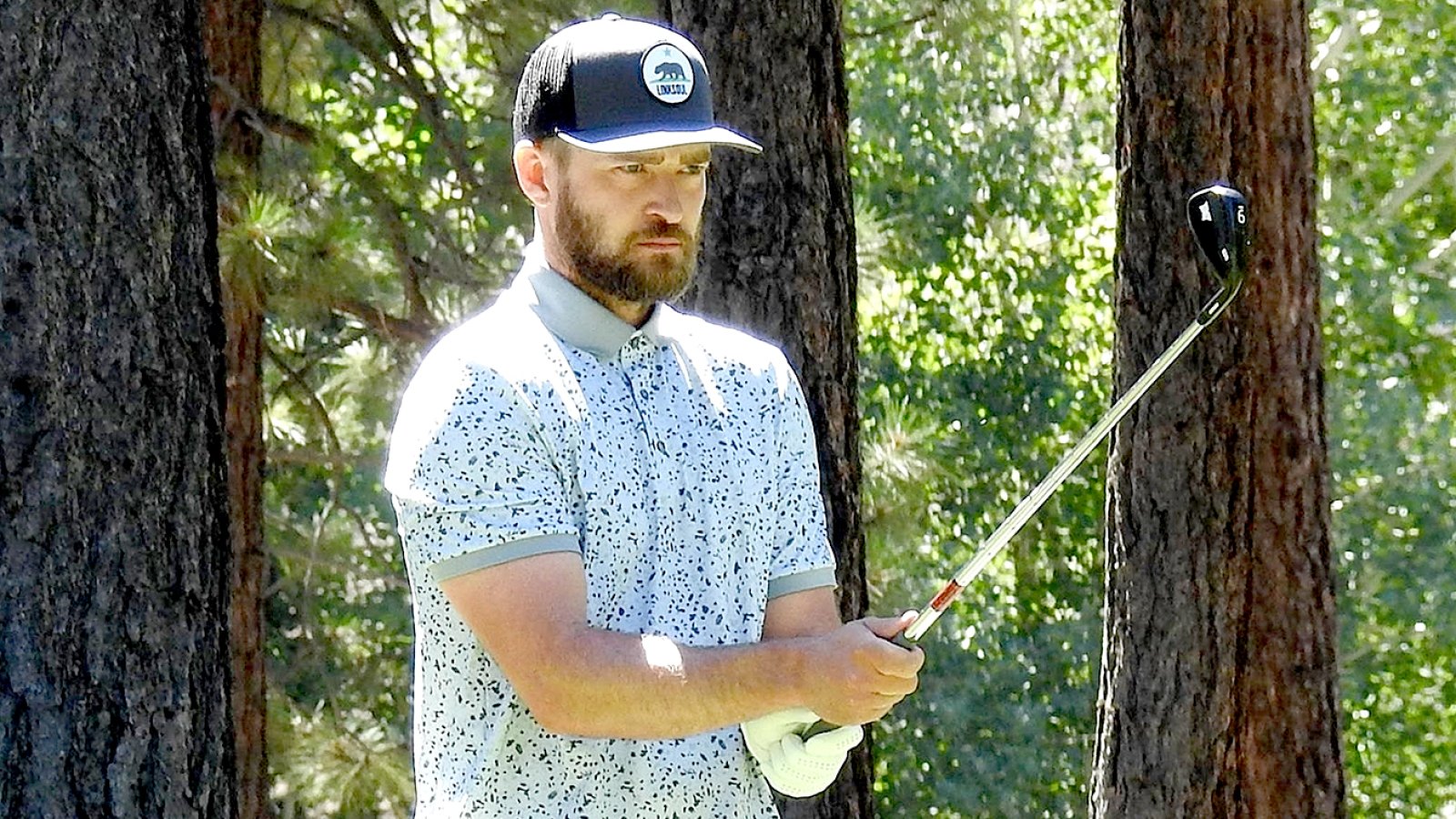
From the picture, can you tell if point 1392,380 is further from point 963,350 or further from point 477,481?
point 477,481

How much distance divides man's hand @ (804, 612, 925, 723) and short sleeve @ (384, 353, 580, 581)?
266mm

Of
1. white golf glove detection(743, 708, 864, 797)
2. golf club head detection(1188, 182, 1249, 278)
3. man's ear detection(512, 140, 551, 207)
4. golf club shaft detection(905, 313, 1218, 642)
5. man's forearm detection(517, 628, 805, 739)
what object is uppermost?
man's ear detection(512, 140, 551, 207)

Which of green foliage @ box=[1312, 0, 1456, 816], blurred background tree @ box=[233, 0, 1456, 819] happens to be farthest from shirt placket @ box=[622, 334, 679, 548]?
green foliage @ box=[1312, 0, 1456, 816]

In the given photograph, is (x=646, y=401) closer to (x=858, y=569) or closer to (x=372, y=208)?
(x=858, y=569)

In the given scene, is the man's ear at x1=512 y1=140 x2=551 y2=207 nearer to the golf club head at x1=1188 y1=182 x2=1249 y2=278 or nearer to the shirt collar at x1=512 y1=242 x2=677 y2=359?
the shirt collar at x1=512 y1=242 x2=677 y2=359

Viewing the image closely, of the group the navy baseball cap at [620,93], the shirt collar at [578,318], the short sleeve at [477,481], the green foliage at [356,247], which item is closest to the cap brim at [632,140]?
the navy baseball cap at [620,93]

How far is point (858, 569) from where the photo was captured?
478 cm

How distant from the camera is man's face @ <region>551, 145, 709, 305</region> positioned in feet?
7.73

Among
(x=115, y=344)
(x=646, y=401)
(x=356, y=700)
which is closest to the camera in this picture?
(x=646, y=401)

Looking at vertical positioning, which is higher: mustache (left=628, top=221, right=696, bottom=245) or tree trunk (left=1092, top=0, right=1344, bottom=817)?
mustache (left=628, top=221, right=696, bottom=245)

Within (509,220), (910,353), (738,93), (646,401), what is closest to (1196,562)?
(738,93)

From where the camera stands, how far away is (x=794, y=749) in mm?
2320

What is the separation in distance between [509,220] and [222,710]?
17.2 ft

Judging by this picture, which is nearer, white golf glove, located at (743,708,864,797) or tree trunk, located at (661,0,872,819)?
white golf glove, located at (743,708,864,797)
